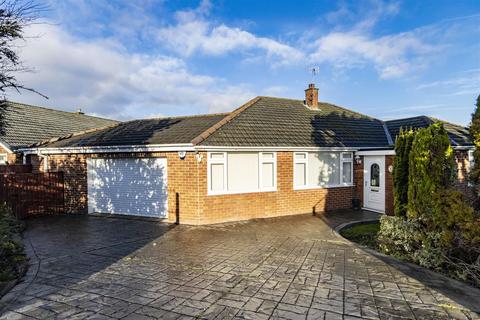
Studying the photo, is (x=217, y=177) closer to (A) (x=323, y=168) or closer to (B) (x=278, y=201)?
A: (B) (x=278, y=201)

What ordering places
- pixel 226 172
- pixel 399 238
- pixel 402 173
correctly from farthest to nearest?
pixel 226 172 < pixel 402 173 < pixel 399 238

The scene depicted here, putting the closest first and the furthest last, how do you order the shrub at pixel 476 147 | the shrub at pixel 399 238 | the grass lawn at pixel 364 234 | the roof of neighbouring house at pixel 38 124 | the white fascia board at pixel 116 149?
1. the shrub at pixel 476 147
2. the shrub at pixel 399 238
3. the grass lawn at pixel 364 234
4. the white fascia board at pixel 116 149
5. the roof of neighbouring house at pixel 38 124

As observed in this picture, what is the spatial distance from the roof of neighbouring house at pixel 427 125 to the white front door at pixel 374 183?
3036 mm

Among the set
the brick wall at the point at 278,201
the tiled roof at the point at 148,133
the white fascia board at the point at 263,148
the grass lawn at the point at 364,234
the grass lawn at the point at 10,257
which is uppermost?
the tiled roof at the point at 148,133

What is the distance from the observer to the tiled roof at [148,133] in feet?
39.2

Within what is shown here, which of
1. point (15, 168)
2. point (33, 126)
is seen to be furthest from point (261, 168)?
point (33, 126)

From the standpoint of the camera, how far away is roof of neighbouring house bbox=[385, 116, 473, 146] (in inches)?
513

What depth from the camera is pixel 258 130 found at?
1263 centimetres

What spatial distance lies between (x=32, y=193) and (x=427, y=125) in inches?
676

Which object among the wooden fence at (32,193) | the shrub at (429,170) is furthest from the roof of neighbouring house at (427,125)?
the wooden fence at (32,193)

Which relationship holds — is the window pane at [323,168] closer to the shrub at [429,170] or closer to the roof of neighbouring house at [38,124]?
the shrub at [429,170]

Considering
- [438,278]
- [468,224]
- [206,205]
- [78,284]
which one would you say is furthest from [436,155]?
[78,284]

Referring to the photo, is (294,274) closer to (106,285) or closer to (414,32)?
(106,285)

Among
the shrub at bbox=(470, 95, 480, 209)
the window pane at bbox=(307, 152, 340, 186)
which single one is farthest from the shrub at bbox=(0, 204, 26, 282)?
the window pane at bbox=(307, 152, 340, 186)
